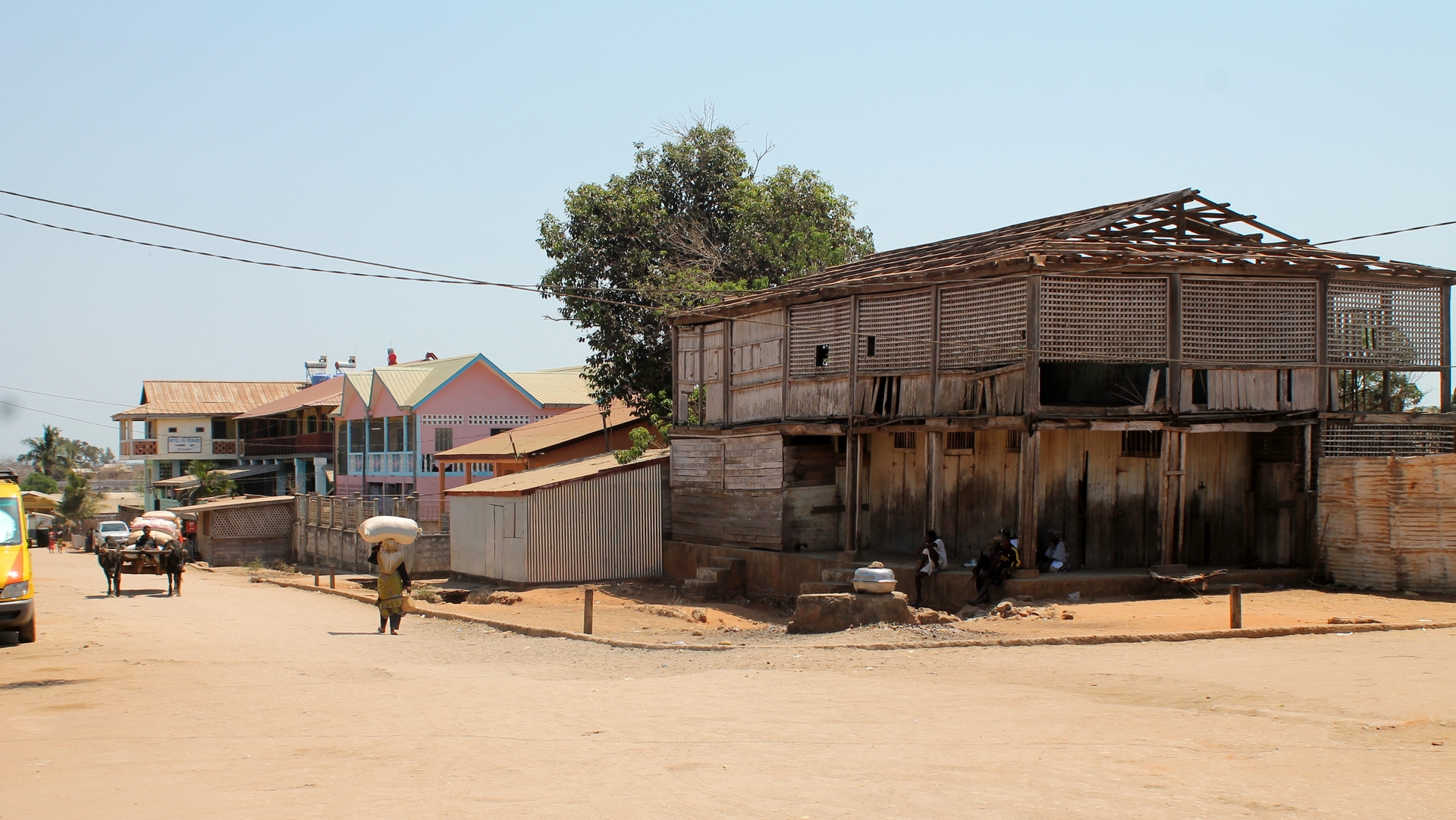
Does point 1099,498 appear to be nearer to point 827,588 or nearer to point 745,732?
point 827,588

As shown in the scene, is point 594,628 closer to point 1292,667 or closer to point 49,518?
point 1292,667

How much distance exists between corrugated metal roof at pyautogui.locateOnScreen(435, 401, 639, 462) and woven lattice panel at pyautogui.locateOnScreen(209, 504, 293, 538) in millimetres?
7275

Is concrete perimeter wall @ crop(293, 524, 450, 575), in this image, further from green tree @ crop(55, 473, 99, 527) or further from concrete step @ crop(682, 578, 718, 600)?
green tree @ crop(55, 473, 99, 527)

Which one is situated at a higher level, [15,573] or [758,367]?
[758,367]

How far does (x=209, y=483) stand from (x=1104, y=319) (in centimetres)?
4760

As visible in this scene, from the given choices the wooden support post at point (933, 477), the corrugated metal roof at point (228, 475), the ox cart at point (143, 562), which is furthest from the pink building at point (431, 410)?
the wooden support post at point (933, 477)

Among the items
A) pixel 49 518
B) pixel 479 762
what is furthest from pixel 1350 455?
pixel 49 518

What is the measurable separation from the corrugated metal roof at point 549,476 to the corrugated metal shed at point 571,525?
38 millimetres

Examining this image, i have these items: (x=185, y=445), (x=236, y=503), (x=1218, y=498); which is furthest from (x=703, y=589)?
(x=185, y=445)

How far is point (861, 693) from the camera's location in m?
11.2

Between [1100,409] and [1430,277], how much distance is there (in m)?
6.78

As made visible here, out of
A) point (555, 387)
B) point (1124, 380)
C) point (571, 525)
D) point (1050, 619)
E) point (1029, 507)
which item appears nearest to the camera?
point (1050, 619)

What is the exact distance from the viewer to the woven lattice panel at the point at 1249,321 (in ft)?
64.2

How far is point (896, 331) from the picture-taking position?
71.9ft
